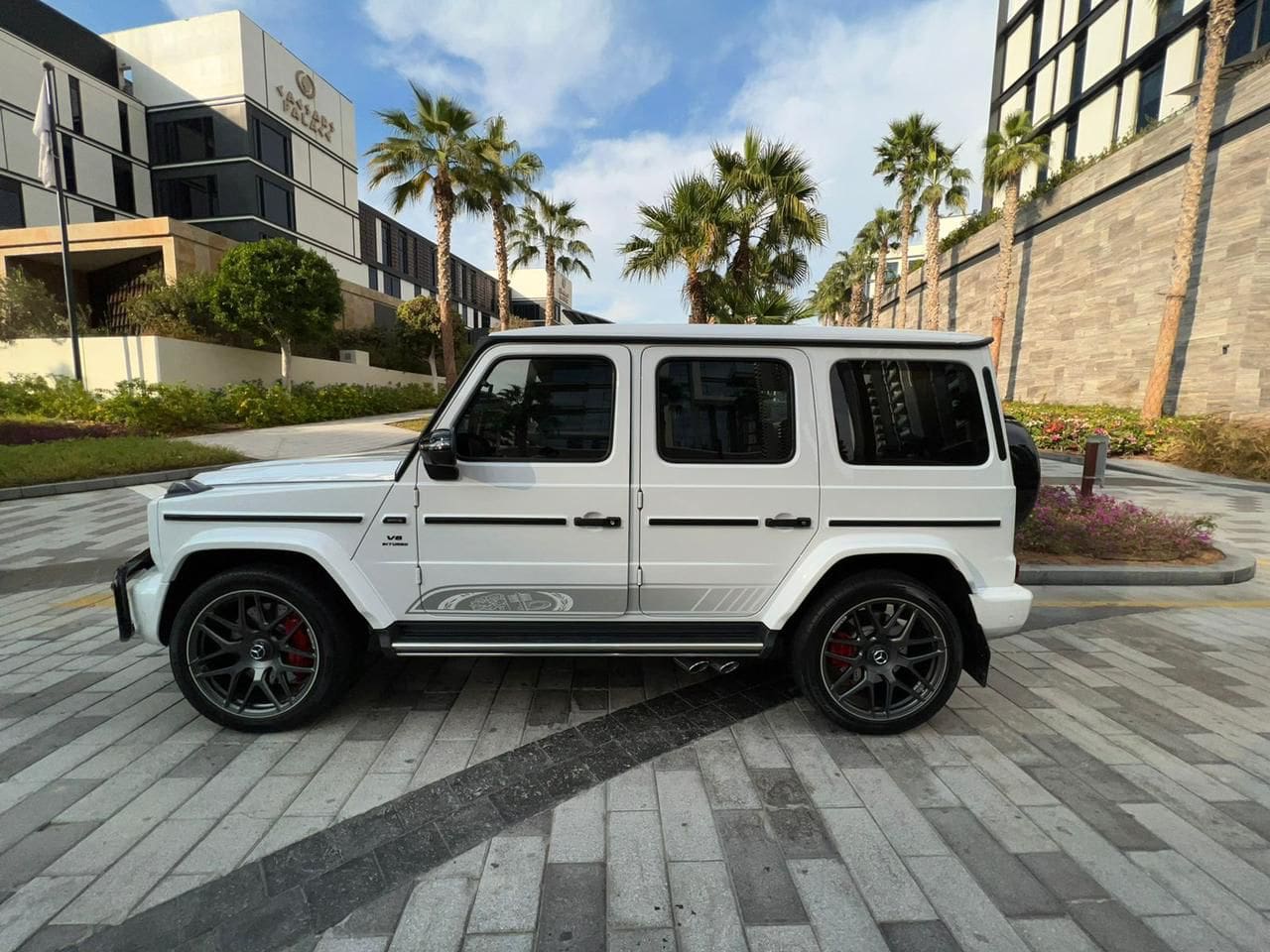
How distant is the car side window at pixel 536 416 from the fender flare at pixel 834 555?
1.12 metres

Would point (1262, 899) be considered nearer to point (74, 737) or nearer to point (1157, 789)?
point (1157, 789)

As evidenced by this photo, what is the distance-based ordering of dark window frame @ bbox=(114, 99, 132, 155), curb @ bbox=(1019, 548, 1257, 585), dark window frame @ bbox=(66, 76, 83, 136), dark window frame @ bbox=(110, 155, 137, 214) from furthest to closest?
1. dark window frame @ bbox=(114, 99, 132, 155)
2. dark window frame @ bbox=(110, 155, 137, 214)
3. dark window frame @ bbox=(66, 76, 83, 136)
4. curb @ bbox=(1019, 548, 1257, 585)

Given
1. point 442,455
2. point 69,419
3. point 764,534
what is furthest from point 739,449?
point 69,419

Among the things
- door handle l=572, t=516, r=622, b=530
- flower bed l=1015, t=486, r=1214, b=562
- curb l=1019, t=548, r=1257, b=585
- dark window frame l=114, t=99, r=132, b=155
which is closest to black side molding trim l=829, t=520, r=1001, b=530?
door handle l=572, t=516, r=622, b=530

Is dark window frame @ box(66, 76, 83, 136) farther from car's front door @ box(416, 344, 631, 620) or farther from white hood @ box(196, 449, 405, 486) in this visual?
car's front door @ box(416, 344, 631, 620)

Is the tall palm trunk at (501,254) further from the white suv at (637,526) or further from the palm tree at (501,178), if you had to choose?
the white suv at (637,526)

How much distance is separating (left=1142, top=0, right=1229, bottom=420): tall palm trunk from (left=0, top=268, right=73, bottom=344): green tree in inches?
1385

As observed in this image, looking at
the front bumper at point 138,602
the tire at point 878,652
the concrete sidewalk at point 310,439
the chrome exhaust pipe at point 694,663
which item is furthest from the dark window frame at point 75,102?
the tire at point 878,652

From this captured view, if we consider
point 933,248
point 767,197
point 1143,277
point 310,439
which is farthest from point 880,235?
point 310,439

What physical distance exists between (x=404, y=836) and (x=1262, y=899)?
307 centimetres

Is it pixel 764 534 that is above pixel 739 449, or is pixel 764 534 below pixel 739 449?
below

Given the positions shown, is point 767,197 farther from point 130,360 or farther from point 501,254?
point 130,360

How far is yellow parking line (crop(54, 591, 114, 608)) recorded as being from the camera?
4.81 m

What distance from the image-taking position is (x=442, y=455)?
107 inches
